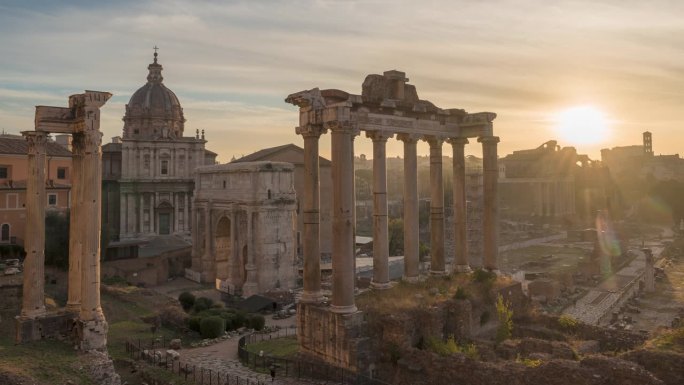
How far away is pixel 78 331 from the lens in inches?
676

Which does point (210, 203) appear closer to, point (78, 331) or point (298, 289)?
point (298, 289)

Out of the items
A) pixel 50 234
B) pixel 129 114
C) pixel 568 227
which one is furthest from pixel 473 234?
pixel 568 227

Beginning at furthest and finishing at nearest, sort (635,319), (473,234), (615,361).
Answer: (635,319), (473,234), (615,361)

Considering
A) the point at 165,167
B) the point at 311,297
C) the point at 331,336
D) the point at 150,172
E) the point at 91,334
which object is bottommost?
the point at 91,334

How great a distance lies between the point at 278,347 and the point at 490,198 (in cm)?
990

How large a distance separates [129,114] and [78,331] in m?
40.9

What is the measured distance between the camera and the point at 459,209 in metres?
21.6

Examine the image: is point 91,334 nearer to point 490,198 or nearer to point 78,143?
point 78,143

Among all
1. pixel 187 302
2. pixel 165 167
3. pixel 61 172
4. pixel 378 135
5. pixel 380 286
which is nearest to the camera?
pixel 378 135

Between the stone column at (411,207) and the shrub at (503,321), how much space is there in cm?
305

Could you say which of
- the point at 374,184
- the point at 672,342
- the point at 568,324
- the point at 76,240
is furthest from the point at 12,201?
the point at 672,342

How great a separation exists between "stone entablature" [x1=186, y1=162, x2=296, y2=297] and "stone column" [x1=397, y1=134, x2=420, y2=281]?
60.8 feet

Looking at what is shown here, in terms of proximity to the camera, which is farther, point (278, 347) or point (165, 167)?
point (165, 167)

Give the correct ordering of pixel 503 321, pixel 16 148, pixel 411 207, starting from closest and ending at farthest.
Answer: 1. pixel 503 321
2. pixel 411 207
3. pixel 16 148
